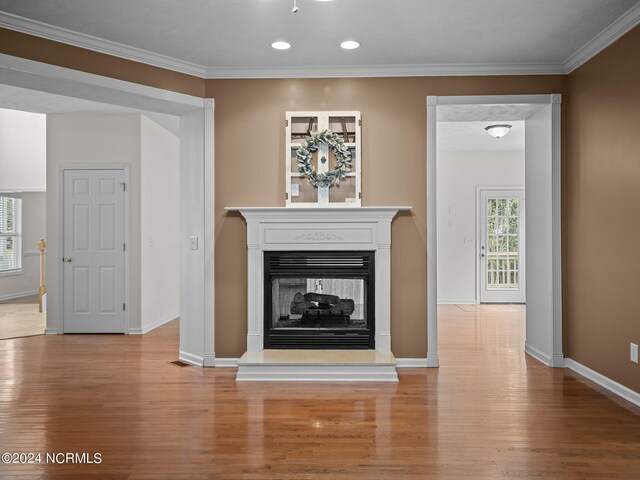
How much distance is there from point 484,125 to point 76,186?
5.47 metres

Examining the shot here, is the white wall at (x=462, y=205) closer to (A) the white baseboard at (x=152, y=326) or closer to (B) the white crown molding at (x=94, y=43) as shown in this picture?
(A) the white baseboard at (x=152, y=326)

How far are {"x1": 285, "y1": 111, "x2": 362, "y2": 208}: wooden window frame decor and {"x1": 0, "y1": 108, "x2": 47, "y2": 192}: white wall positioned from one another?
227 inches

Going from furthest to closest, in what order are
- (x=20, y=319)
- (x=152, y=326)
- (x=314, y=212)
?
(x=20, y=319)
(x=152, y=326)
(x=314, y=212)

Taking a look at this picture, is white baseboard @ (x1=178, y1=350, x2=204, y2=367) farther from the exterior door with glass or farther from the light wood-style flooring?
the exterior door with glass

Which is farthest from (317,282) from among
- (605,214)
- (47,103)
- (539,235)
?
(47,103)

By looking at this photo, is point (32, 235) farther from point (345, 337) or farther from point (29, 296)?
point (345, 337)

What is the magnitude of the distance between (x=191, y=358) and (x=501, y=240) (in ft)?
19.9

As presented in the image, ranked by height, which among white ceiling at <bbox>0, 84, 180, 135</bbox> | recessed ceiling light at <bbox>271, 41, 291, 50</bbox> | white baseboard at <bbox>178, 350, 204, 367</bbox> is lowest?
white baseboard at <bbox>178, 350, 204, 367</bbox>

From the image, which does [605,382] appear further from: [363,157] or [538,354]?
[363,157]

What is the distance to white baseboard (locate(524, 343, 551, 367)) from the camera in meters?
4.47

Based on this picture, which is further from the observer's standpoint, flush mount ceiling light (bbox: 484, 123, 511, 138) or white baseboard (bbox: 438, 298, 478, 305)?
white baseboard (bbox: 438, 298, 478, 305)

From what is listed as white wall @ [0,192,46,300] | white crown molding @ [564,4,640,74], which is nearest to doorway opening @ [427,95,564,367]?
white crown molding @ [564,4,640,74]

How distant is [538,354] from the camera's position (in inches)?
184

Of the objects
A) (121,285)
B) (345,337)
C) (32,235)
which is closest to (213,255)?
(345,337)
